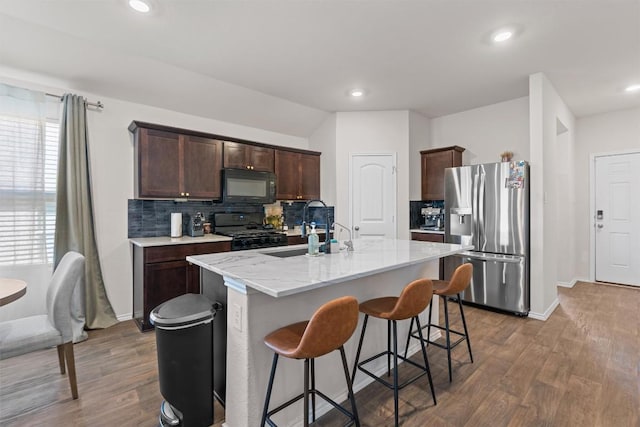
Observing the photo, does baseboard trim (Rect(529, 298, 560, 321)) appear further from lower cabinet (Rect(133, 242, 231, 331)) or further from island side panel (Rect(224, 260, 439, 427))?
lower cabinet (Rect(133, 242, 231, 331))

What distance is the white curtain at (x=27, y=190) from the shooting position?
8.83 feet

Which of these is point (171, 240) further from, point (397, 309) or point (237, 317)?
point (397, 309)

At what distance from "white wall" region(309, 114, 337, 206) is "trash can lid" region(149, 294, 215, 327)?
3.14 metres

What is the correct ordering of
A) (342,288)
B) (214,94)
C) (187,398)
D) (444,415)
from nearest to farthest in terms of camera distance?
(187,398)
(444,415)
(342,288)
(214,94)

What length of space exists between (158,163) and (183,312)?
226cm

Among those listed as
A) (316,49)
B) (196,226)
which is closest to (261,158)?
(196,226)

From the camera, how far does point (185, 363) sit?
5.32 feet

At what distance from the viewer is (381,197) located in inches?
182

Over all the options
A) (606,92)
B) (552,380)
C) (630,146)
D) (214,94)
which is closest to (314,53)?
(214,94)

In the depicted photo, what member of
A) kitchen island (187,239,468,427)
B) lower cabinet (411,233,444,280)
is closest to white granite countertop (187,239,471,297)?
kitchen island (187,239,468,427)

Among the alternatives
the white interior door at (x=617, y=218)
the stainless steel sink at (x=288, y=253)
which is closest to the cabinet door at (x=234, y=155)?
the stainless steel sink at (x=288, y=253)

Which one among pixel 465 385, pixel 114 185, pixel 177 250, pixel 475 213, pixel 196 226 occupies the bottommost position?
pixel 465 385

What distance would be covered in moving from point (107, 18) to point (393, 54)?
2.51 meters

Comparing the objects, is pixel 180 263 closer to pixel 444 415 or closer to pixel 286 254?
pixel 286 254
